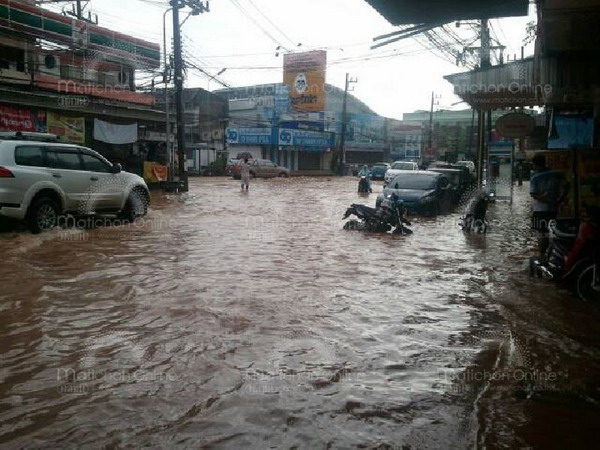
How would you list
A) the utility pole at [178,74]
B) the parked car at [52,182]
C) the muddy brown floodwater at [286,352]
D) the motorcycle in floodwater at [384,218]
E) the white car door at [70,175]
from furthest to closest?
the utility pole at [178,74], the motorcycle in floodwater at [384,218], the white car door at [70,175], the parked car at [52,182], the muddy brown floodwater at [286,352]

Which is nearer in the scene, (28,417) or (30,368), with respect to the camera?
(28,417)

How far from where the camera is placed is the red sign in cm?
1852

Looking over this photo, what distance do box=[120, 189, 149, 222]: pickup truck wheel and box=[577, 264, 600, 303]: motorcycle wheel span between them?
980cm

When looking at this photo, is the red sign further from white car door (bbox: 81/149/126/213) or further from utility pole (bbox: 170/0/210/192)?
white car door (bbox: 81/149/126/213)

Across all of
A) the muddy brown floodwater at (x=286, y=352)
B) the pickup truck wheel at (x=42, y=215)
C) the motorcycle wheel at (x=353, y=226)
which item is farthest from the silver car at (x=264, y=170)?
the muddy brown floodwater at (x=286, y=352)

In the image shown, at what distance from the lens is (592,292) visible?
6.76 m

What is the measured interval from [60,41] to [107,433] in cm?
2393

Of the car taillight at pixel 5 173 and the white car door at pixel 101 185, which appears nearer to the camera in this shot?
the car taillight at pixel 5 173

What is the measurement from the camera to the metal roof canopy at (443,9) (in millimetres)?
6699

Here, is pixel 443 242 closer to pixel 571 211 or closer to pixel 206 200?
pixel 571 211

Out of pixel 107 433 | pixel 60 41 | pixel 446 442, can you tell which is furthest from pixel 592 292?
pixel 60 41

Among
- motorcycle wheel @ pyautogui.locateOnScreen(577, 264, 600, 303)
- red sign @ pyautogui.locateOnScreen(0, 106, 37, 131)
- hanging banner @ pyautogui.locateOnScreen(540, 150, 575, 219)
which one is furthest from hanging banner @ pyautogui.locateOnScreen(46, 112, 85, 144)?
motorcycle wheel @ pyautogui.locateOnScreen(577, 264, 600, 303)

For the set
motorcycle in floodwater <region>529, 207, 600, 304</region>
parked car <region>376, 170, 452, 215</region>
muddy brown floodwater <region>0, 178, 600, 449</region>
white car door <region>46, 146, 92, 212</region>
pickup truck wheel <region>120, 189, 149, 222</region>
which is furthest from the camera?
parked car <region>376, 170, 452, 215</region>

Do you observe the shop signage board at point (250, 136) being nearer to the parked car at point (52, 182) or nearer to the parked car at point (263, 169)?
the parked car at point (263, 169)
